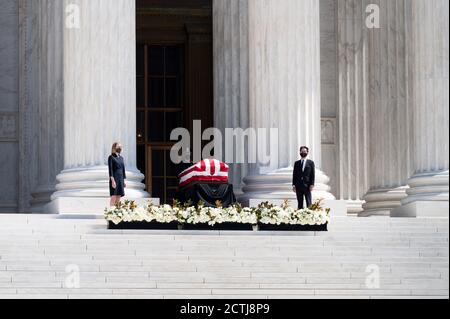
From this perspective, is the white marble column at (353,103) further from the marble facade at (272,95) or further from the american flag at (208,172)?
the american flag at (208,172)

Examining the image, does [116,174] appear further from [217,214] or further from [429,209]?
[429,209]

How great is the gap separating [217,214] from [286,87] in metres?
7.59

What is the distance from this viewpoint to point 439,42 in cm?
4459

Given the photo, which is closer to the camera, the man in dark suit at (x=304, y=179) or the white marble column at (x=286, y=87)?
the man in dark suit at (x=304, y=179)

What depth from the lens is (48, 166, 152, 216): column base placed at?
42.5 meters

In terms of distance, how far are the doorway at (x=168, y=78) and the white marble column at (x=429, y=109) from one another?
16.6 m

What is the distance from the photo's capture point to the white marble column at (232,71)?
4922 cm

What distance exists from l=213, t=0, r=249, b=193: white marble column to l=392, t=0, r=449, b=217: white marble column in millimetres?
6860

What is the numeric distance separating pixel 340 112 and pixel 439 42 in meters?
11.2

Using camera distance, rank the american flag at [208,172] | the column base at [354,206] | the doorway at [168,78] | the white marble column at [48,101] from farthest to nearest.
Result: the doorway at [168,78] → the column base at [354,206] → the white marble column at [48,101] → the american flag at [208,172]

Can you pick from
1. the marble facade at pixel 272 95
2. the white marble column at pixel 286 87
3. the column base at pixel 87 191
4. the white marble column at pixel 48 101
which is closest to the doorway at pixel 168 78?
the marble facade at pixel 272 95

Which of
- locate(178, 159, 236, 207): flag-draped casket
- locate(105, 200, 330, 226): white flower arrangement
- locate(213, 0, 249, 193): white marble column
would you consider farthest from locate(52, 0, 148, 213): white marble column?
locate(213, 0, 249, 193): white marble column

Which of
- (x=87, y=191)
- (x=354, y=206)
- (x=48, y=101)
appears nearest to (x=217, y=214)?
(x=87, y=191)

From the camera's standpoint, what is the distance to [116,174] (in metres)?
40.5
